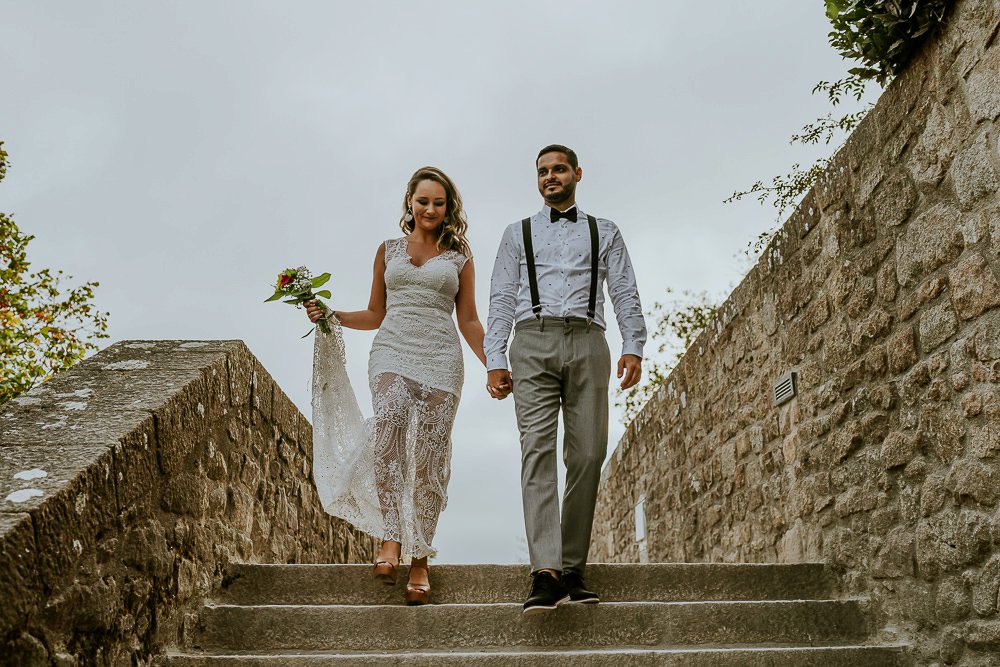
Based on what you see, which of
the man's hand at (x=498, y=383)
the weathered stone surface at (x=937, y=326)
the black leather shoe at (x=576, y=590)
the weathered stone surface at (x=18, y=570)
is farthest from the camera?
the man's hand at (x=498, y=383)

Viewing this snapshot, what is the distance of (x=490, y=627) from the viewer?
3.45 meters

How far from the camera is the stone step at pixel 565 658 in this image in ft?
10.2

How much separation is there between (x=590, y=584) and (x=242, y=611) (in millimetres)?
1359

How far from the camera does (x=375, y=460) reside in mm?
3953

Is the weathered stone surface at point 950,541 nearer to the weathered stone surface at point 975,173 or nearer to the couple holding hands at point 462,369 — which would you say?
the weathered stone surface at point 975,173

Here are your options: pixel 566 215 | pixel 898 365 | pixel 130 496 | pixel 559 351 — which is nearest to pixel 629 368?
pixel 559 351

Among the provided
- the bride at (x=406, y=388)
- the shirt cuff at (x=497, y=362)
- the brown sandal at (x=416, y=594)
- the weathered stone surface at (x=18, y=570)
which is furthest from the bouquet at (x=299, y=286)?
the weathered stone surface at (x=18, y=570)

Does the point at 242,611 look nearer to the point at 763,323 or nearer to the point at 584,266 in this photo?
the point at 584,266

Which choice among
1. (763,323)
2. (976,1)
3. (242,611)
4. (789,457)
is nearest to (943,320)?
(976,1)

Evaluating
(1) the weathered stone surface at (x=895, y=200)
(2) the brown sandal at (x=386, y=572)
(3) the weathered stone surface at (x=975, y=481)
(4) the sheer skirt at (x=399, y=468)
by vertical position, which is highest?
(1) the weathered stone surface at (x=895, y=200)

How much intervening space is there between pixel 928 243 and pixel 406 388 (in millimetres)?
2058

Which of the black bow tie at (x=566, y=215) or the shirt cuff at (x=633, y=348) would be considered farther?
the black bow tie at (x=566, y=215)

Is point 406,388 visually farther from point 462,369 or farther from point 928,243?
point 928,243

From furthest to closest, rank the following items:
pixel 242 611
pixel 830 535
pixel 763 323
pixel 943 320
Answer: pixel 763 323 < pixel 830 535 < pixel 242 611 < pixel 943 320
